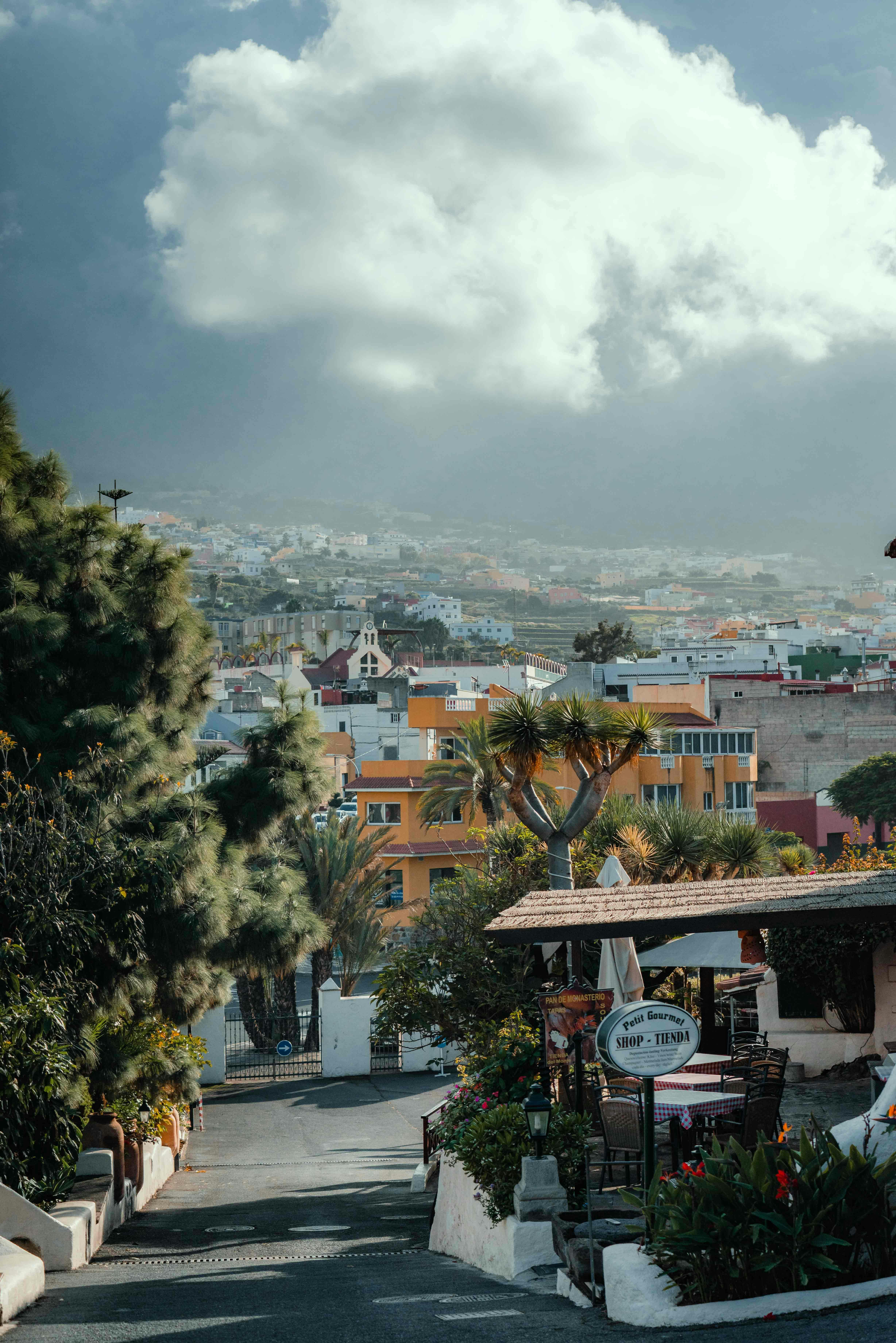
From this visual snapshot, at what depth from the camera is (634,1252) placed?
22.8 feet

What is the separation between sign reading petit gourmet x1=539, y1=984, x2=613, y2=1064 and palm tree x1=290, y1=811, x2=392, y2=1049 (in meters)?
26.8

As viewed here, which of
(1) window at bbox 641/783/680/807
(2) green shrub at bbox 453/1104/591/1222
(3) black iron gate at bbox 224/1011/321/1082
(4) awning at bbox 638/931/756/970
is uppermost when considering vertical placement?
(1) window at bbox 641/783/680/807

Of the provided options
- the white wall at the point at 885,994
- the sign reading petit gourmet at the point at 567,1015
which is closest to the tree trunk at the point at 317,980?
the white wall at the point at 885,994

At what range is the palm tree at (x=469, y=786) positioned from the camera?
130 ft

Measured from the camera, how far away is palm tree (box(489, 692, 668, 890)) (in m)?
18.8

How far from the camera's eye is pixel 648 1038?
762 cm

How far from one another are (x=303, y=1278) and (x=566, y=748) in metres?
11.2

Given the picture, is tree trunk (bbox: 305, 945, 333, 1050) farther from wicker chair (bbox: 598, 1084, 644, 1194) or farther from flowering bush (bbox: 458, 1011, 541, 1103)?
wicker chair (bbox: 598, 1084, 644, 1194)

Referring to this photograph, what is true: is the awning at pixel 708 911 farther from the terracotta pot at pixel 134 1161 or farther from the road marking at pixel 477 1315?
the terracotta pot at pixel 134 1161

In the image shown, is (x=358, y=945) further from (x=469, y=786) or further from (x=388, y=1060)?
(x=388, y=1060)

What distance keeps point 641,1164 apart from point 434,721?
4491 centimetres

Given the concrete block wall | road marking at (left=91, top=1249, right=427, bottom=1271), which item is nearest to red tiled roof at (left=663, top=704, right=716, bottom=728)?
the concrete block wall

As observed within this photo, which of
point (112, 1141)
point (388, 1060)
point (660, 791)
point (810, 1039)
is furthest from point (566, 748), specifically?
point (660, 791)

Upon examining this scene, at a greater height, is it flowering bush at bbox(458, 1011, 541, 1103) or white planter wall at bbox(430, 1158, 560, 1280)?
flowering bush at bbox(458, 1011, 541, 1103)
